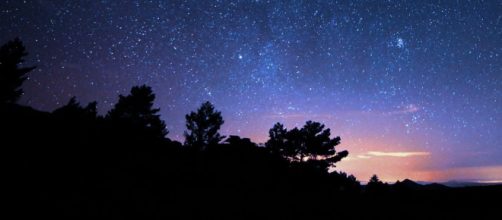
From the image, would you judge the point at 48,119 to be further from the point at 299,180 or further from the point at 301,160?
the point at 301,160

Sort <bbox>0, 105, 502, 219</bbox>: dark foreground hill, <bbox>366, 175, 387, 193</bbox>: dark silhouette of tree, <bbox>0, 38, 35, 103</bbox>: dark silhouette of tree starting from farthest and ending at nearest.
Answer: <bbox>0, 38, 35, 103</bbox>: dark silhouette of tree < <bbox>366, 175, 387, 193</bbox>: dark silhouette of tree < <bbox>0, 105, 502, 219</bbox>: dark foreground hill

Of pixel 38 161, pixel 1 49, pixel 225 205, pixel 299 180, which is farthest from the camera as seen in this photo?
pixel 1 49

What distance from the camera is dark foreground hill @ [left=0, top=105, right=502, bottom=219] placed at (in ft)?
26.5

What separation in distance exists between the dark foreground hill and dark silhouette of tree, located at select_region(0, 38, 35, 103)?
2253 centimetres

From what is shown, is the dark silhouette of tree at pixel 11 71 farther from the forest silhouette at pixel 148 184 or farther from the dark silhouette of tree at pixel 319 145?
the dark silhouette of tree at pixel 319 145

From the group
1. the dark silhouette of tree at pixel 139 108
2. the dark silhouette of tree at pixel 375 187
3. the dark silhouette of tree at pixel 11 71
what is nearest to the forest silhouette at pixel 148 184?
the dark silhouette of tree at pixel 375 187

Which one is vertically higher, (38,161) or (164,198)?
(38,161)

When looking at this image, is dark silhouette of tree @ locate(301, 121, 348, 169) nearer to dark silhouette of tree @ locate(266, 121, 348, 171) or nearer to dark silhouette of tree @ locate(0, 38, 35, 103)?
dark silhouette of tree @ locate(266, 121, 348, 171)

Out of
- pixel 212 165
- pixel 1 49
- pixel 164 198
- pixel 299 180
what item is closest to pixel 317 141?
pixel 299 180

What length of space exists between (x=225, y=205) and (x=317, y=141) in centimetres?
2493

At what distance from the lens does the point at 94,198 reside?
27.8 feet

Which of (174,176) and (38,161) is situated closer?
(38,161)

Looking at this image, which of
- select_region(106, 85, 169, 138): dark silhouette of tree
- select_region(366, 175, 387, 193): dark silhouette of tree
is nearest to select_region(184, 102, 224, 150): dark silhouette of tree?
select_region(106, 85, 169, 138): dark silhouette of tree

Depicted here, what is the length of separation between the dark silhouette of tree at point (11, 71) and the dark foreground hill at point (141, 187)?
22.5 m
